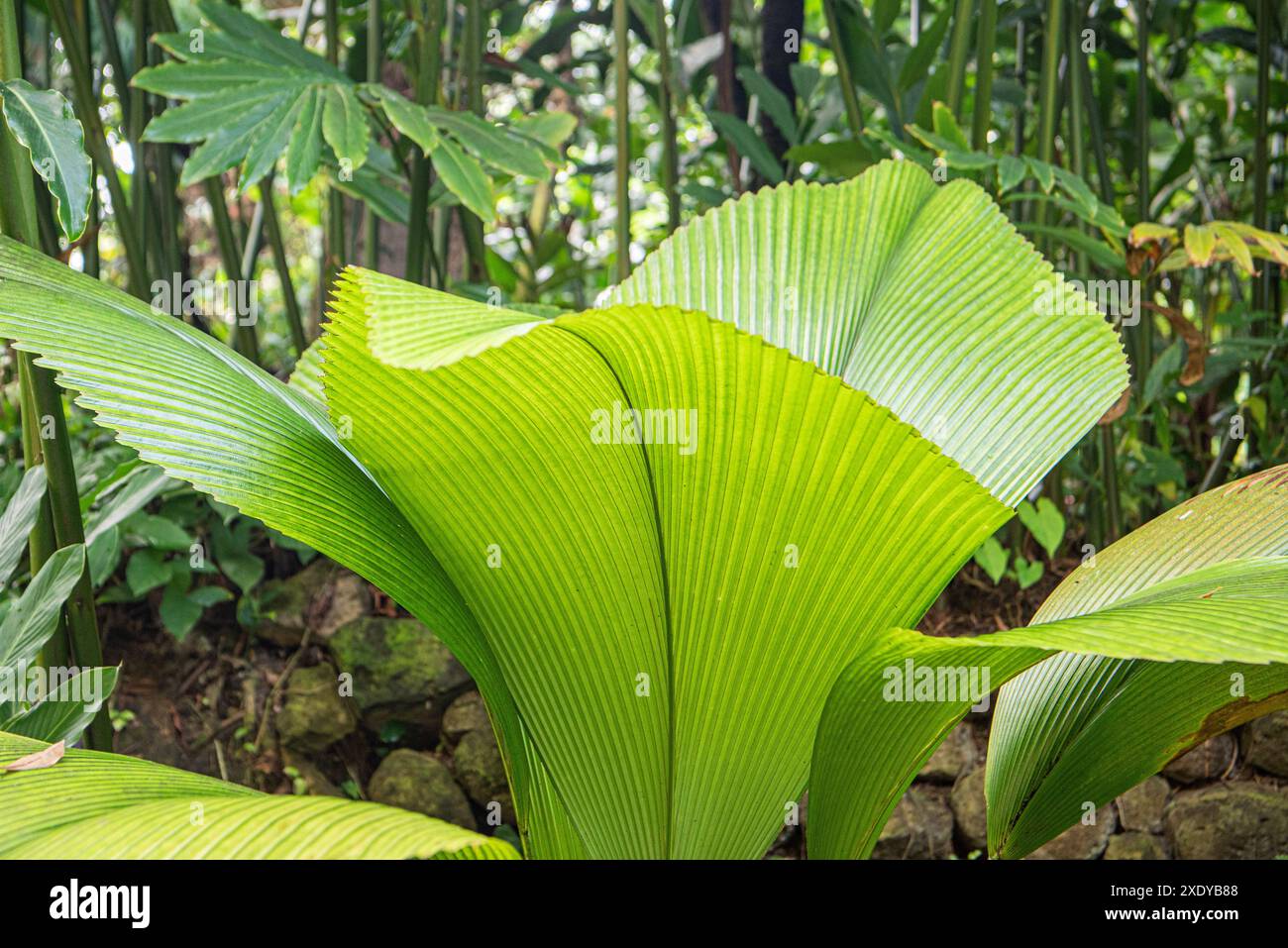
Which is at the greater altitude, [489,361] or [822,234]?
[822,234]

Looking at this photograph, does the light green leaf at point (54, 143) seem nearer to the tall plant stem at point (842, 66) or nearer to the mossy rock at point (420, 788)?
the mossy rock at point (420, 788)

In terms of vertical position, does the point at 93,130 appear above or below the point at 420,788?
above

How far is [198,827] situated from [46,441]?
596 millimetres

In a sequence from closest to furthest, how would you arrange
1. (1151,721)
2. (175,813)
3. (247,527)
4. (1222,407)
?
(175,813)
(1151,721)
(247,527)
(1222,407)

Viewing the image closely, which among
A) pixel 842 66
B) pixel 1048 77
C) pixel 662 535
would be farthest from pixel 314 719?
pixel 1048 77

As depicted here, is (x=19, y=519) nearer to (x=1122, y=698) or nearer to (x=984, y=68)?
(x=1122, y=698)

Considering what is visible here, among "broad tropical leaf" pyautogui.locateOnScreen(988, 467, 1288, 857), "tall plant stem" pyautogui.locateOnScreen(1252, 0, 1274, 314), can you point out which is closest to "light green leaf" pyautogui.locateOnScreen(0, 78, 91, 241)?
"broad tropical leaf" pyautogui.locateOnScreen(988, 467, 1288, 857)

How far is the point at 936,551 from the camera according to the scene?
1.76 ft

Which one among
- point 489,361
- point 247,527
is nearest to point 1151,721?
point 489,361

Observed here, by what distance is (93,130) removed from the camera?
4.46 ft

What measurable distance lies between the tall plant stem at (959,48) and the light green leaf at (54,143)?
1.09 m
